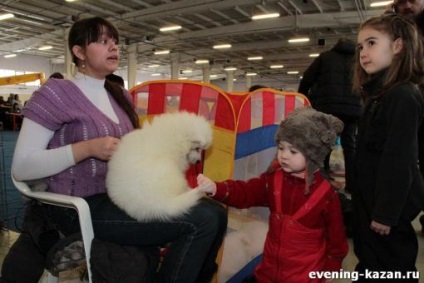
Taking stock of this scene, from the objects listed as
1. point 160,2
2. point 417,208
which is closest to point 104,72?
point 417,208

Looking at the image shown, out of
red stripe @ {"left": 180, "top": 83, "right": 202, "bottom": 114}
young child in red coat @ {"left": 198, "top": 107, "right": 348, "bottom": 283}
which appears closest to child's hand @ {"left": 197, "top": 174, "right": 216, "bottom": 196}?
young child in red coat @ {"left": 198, "top": 107, "right": 348, "bottom": 283}

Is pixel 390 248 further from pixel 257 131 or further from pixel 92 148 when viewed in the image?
pixel 92 148

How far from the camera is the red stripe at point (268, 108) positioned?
1.54 metres

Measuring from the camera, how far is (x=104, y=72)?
1.27 m

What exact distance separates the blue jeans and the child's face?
13.2 inches

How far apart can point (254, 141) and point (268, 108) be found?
0.20 m

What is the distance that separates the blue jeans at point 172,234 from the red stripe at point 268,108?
0.62 m

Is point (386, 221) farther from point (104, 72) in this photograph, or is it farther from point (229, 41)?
point (229, 41)

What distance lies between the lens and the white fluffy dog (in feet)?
3.19

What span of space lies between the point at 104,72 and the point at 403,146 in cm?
107

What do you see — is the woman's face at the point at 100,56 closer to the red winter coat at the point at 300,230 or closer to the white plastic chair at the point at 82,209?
the white plastic chair at the point at 82,209

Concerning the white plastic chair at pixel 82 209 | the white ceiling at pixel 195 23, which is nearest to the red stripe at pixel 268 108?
the white plastic chair at pixel 82 209

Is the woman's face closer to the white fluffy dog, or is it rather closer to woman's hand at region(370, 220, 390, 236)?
the white fluffy dog

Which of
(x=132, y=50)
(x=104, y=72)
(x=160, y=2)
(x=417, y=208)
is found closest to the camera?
(x=417, y=208)
